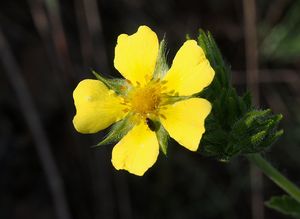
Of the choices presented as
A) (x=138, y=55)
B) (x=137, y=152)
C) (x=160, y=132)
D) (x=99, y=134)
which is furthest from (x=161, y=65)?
(x=99, y=134)

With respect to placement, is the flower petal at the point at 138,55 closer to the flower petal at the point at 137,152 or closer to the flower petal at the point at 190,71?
the flower petal at the point at 190,71

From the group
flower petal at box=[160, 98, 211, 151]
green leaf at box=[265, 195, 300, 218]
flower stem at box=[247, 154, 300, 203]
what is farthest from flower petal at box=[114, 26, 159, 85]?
green leaf at box=[265, 195, 300, 218]

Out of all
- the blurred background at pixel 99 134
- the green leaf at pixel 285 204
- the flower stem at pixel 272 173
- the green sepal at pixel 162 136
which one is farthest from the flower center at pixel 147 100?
the blurred background at pixel 99 134

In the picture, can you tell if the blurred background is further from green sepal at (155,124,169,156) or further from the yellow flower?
green sepal at (155,124,169,156)

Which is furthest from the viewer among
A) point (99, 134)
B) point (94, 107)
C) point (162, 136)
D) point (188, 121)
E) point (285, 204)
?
point (99, 134)

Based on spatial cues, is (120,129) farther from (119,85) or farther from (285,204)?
(285,204)

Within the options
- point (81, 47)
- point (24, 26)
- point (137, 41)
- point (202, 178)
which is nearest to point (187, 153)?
point (202, 178)
